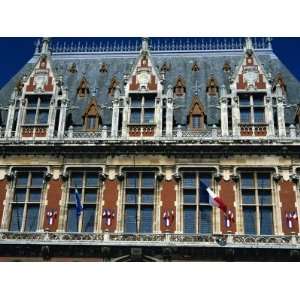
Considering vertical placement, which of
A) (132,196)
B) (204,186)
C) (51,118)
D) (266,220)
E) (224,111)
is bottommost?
(266,220)

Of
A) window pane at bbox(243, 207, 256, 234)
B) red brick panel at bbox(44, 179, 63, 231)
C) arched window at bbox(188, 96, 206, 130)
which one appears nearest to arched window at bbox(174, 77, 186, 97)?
arched window at bbox(188, 96, 206, 130)

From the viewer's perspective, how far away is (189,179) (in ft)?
82.2

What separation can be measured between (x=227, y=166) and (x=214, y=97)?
206 inches

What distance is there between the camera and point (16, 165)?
83.9 feet

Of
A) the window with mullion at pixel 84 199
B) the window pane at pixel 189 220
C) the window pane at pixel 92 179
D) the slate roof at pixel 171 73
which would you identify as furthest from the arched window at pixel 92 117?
the window pane at pixel 189 220

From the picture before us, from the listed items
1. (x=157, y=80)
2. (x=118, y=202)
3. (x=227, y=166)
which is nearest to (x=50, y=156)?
(x=118, y=202)

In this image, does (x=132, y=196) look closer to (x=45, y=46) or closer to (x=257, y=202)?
(x=257, y=202)

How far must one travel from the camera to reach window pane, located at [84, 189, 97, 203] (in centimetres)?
2492

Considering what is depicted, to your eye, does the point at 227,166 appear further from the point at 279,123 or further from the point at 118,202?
the point at 118,202

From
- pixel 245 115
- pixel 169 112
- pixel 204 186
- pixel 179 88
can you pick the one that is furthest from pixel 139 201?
pixel 179 88

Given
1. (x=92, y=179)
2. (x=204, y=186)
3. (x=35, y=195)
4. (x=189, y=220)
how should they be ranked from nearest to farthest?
(x=204, y=186), (x=189, y=220), (x=35, y=195), (x=92, y=179)

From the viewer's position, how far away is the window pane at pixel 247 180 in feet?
81.1

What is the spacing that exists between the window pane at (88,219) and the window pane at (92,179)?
45.0 inches

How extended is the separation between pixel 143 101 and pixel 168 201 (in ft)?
18.2
